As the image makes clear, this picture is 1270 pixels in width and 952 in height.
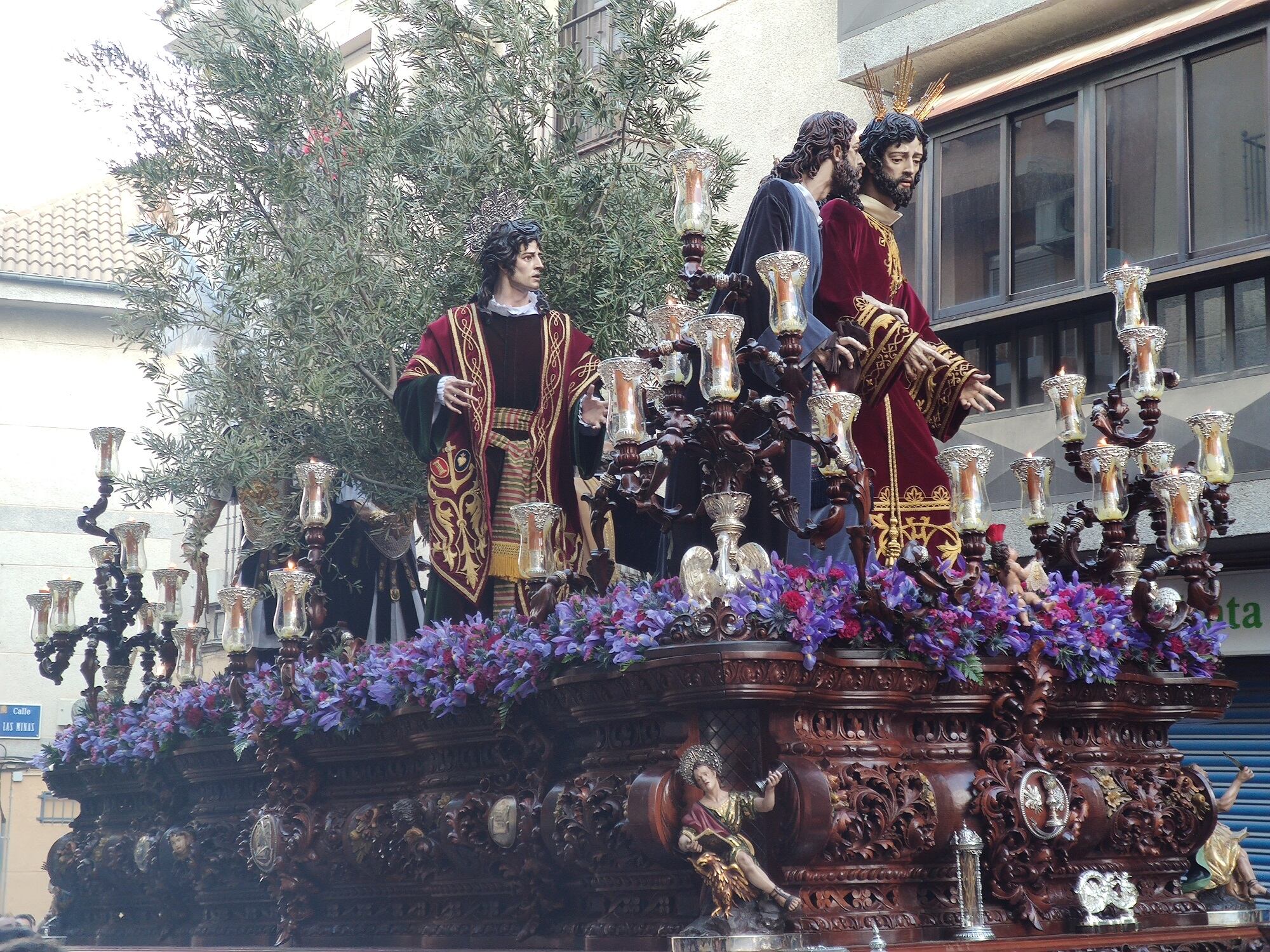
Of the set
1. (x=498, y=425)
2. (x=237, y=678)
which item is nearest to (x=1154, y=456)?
(x=498, y=425)

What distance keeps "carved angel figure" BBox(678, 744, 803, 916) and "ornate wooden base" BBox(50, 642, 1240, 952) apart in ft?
0.26

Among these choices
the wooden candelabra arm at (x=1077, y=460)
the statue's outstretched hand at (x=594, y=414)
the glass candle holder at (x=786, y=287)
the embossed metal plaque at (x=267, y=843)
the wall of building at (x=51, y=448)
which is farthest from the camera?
the wall of building at (x=51, y=448)

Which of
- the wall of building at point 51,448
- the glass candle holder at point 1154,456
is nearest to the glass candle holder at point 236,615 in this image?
the glass candle holder at point 1154,456

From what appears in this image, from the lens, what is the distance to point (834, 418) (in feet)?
18.9

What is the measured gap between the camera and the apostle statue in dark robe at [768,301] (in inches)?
261

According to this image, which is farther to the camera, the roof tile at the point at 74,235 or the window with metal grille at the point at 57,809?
the roof tile at the point at 74,235

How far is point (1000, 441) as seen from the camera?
40.0ft

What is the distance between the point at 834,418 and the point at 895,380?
1190 millimetres

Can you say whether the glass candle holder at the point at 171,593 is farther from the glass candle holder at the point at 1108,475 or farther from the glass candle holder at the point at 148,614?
the glass candle holder at the point at 1108,475

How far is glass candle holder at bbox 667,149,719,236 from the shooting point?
20.6 feet

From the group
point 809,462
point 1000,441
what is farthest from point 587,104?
point 809,462

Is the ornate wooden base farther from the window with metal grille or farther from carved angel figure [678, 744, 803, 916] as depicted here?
the window with metal grille

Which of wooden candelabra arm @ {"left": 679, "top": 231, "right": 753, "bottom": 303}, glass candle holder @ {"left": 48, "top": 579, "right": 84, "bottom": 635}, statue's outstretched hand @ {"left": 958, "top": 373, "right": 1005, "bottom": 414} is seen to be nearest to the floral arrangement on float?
statue's outstretched hand @ {"left": 958, "top": 373, "right": 1005, "bottom": 414}

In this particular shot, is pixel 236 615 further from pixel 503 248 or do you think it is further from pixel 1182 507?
pixel 1182 507
